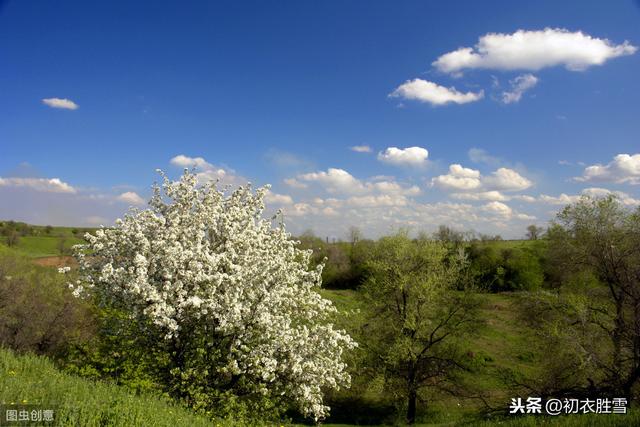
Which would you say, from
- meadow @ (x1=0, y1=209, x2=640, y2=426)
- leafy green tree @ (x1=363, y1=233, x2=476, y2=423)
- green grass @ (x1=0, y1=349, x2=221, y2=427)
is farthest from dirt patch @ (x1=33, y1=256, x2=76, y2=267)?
leafy green tree @ (x1=363, y1=233, x2=476, y2=423)

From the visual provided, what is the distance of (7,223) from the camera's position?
100m

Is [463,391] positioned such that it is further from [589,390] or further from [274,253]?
[274,253]

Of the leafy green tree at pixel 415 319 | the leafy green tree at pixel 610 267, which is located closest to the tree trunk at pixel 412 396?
the leafy green tree at pixel 415 319

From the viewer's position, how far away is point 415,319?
28.5 metres

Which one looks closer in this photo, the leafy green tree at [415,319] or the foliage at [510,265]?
the leafy green tree at [415,319]

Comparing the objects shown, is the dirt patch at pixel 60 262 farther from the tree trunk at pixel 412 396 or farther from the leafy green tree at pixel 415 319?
the tree trunk at pixel 412 396

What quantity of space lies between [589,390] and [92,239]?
24.2 metres

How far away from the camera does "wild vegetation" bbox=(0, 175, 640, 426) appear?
46.4 ft

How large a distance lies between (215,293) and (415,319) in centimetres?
1743

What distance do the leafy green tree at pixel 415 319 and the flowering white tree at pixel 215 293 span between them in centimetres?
1174

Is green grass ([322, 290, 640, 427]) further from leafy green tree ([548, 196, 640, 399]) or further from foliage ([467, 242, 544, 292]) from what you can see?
foliage ([467, 242, 544, 292])

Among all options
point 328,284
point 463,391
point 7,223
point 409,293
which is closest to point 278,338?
point 409,293

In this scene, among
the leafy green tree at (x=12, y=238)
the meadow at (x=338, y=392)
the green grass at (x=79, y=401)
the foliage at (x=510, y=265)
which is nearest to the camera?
the green grass at (x=79, y=401)

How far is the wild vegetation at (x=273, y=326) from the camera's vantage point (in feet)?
46.4
